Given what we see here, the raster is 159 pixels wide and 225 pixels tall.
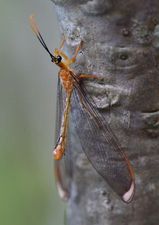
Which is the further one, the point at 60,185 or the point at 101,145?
the point at 60,185

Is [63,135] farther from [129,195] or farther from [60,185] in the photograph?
[129,195]

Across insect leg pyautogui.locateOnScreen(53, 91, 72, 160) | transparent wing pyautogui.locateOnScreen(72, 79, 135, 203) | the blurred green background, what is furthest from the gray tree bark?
the blurred green background

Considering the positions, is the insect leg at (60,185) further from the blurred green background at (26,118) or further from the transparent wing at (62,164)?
the blurred green background at (26,118)

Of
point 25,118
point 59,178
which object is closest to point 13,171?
point 25,118

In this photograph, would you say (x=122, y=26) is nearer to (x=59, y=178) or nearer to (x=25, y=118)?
(x=59, y=178)

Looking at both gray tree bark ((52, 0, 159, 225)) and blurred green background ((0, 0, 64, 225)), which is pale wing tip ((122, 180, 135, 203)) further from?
blurred green background ((0, 0, 64, 225))

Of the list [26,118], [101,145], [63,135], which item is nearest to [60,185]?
[63,135]
